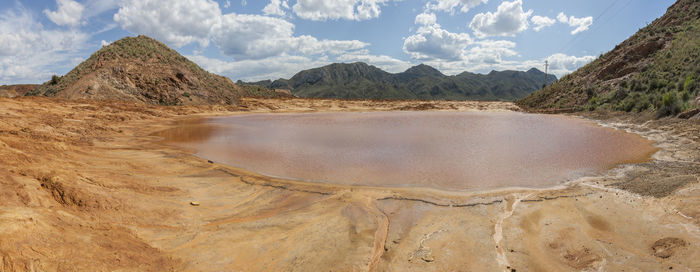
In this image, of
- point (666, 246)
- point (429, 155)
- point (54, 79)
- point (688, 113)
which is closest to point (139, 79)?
point (54, 79)

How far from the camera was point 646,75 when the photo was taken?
23.9m

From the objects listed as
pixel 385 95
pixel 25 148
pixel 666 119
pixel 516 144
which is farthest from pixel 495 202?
pixel 385 95

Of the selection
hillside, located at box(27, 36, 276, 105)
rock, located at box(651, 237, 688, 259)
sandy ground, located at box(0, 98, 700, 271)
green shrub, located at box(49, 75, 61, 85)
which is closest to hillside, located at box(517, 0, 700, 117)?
sandy ground, located at box(0, 98, 700, 271)

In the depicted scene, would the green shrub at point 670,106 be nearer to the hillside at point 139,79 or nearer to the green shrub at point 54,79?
the hillside at point 139,79

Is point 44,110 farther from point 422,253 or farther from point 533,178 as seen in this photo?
point 533,178

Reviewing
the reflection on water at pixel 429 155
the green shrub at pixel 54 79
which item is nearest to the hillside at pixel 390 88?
the green shrub at pixel 54 79

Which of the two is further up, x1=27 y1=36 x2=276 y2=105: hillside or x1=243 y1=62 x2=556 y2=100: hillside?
x1=243 y1=62 x2=556 y2=100: hillside

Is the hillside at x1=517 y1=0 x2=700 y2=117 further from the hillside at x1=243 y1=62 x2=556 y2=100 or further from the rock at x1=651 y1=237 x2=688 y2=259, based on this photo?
the hillside at x1=243 y1=62 x2=556 y2=100

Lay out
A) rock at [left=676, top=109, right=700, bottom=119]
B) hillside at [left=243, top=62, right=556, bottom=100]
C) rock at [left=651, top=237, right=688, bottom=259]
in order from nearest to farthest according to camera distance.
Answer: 1. rock at [left=651, top=237, right=688, bottom=259]
2. rock at [left=676, top=109, right=700, bottom=119]
3. hillside at [left=243, top=62, right=556, bottom=100]

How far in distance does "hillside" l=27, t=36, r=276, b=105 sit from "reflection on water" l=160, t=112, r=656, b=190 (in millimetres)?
18550

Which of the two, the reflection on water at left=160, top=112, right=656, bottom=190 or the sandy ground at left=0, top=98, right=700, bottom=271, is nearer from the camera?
the sandy ground at left=0, top=98, right=700, bottom=271

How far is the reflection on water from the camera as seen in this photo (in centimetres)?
811

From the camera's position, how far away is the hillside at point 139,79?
95.0 ft

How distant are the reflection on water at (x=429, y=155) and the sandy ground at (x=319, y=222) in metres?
0.90
